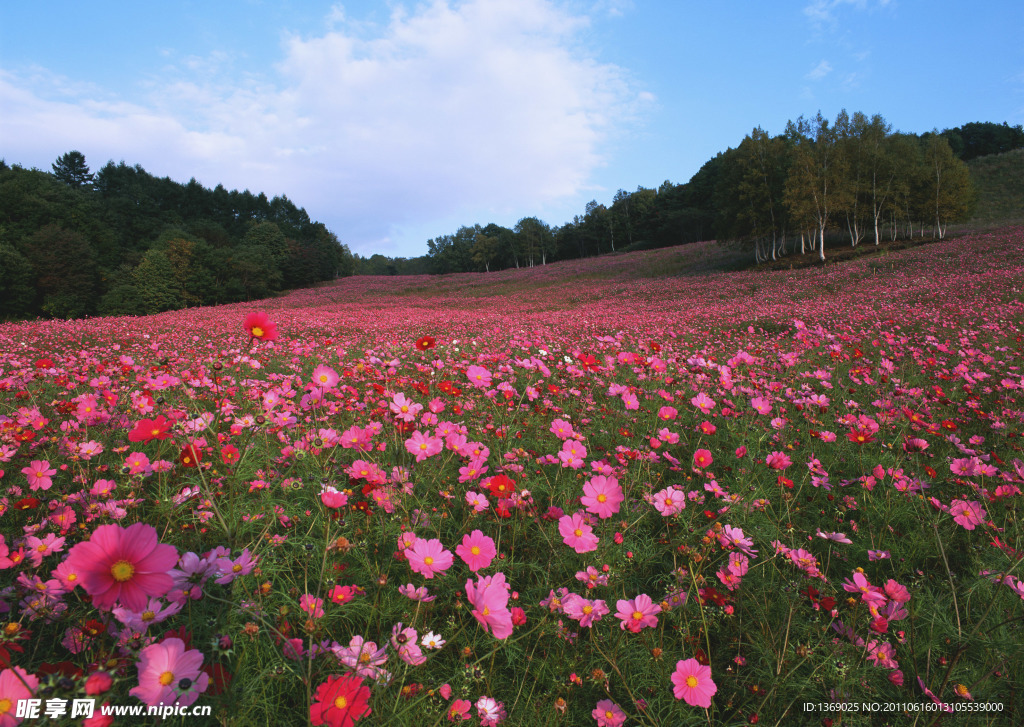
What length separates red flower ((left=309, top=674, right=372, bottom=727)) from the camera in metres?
0.83

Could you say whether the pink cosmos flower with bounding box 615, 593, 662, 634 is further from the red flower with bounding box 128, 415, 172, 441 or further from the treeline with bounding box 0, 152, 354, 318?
the treeline with bounding box 0, 152, 354, 318

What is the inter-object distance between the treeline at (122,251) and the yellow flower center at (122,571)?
37368 mm

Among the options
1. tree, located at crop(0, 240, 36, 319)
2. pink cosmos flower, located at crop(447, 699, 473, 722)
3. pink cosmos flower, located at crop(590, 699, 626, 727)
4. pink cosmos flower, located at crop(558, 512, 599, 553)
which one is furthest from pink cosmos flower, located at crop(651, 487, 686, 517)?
tree, located at crop(0, 240, 36, 319)

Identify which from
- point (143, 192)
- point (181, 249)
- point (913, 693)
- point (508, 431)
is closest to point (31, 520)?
point (508, 431)

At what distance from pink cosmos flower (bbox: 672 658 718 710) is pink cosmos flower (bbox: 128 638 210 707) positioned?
102cm

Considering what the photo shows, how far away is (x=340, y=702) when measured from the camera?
0.86 meters

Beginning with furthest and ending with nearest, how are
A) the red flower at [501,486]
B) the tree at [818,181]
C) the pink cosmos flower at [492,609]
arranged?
the tree at [818,181]
the red flower at [501,486]
the pink cosmos flower at [492,609]

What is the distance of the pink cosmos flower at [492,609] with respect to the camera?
92cm

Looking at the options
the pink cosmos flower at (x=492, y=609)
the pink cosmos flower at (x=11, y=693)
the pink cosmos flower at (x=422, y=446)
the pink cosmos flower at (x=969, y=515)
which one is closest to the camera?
the pink cosmos flower at (x=11, y=693)

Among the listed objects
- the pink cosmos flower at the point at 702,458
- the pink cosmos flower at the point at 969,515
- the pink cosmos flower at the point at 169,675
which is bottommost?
the pink cosmos flower at the point at 969,515

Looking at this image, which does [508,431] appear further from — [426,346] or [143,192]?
[143,192]

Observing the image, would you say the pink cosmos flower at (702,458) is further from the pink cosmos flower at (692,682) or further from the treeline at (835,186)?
the treeline at (835,186)

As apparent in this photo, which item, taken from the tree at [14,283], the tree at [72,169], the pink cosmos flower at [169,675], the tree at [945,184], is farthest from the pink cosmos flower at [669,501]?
the tree at [72,169]

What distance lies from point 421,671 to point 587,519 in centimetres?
66
